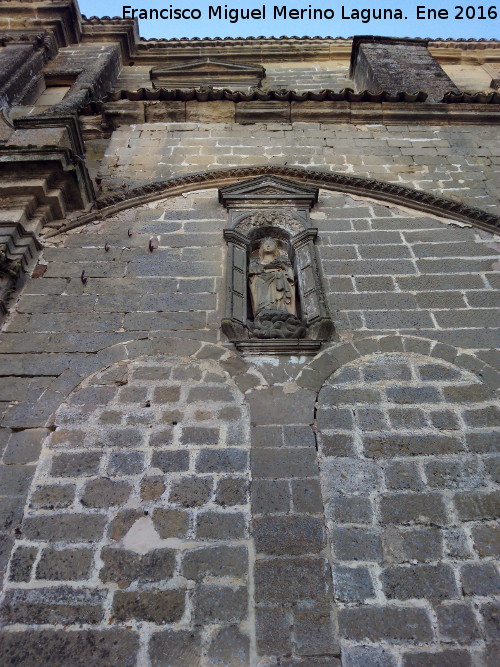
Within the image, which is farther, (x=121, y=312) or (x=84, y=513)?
(x=121, y=312)

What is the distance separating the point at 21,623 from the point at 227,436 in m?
1.55

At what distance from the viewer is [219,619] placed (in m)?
2.81

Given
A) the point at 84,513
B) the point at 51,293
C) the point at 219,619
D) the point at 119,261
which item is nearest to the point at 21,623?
the point at 84,513

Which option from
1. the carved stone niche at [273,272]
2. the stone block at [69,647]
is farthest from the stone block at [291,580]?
the carved stone niche at [273,272]

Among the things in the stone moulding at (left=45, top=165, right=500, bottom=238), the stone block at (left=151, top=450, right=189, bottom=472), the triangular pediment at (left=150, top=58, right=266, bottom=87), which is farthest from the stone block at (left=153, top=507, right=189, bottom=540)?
the triangular pediment at (left=150, top=58, right=266, bottom=87)

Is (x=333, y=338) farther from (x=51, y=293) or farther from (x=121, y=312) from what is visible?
(x=51, y=293)

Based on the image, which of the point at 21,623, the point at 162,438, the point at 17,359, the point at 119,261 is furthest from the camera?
the point at 119,261

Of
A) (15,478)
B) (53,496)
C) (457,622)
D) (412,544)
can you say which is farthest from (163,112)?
(457,622)

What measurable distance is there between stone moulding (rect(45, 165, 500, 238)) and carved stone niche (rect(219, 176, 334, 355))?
1.16ft

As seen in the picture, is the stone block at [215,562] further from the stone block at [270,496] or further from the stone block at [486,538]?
the stone block at [486,538]

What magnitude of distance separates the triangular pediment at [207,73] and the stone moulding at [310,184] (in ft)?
18.2

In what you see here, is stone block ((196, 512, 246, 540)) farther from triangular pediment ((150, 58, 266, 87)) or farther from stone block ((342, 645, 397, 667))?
triangular pediment ((150, 58, 266, 87))

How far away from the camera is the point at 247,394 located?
386 centimetres

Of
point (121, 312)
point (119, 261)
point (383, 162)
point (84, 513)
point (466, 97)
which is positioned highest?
point (466, 97)
